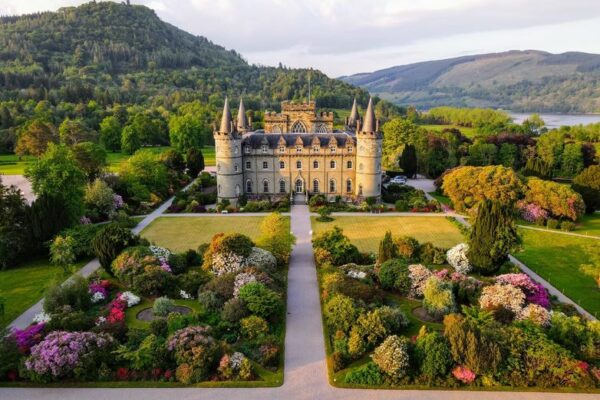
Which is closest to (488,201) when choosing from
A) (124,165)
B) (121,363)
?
(121,363)

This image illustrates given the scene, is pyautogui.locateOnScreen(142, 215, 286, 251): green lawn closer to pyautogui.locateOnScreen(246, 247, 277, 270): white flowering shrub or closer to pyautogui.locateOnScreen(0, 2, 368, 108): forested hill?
pyautogui.locateOnScreen(246, 247, 277, 270): white flowering shrub

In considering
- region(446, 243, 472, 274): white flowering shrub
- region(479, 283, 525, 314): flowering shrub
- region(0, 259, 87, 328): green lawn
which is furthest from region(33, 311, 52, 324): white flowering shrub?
region(446, 243, 472, 274): white flowering shrub

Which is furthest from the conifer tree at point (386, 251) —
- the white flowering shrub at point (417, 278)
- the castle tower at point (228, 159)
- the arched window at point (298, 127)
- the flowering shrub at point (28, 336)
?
the arched window at point (298, 127)

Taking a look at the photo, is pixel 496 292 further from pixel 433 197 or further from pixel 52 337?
pixel 433 197

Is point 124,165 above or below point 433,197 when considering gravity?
above

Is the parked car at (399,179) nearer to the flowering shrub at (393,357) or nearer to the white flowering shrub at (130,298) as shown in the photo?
the white flowering shrub at (130,298)

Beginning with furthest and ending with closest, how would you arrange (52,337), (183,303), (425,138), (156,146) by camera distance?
(156,146) < (425,138) < (183,303) < (52,337)
